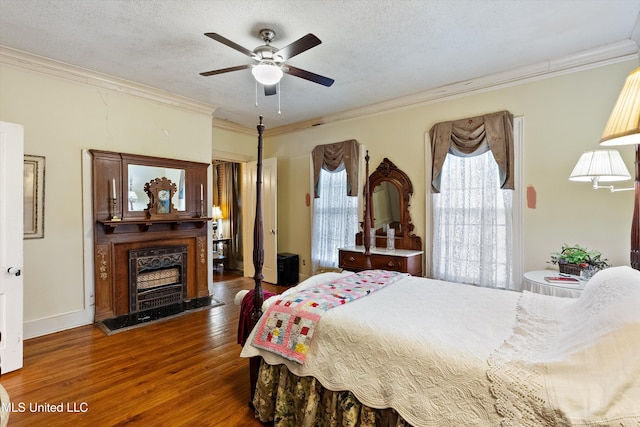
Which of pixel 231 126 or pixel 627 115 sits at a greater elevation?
pixel 231 126

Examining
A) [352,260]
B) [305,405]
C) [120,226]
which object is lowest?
[305,405]

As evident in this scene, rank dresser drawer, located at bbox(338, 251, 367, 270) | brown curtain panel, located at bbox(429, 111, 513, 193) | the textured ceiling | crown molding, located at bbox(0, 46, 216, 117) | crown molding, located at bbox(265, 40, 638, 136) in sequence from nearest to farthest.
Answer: the textured ceiling
crown molding, located at bbox(265, 40, 638, 136)
crown molding, located at bbox(0, 46, 216, 117)
brown curtain panel, located at bbox(429, 111, 513, 193)
dresser drawer, located at bbox(338, 251, 367, 270)

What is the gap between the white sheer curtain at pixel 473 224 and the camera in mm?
3428

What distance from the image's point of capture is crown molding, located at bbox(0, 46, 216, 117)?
2.99 m

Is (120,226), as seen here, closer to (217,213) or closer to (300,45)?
(300,45)

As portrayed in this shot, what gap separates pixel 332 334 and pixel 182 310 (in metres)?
2.95

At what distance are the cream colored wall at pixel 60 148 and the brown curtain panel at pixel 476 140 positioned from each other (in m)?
3.85

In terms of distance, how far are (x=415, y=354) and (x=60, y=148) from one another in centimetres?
399

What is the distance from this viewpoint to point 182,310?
3879 mm

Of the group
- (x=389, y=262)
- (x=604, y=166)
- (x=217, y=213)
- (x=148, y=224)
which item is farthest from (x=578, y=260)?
(x=217, y=213)

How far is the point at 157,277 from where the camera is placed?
3.99 meters

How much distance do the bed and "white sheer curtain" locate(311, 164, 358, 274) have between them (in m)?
2.68

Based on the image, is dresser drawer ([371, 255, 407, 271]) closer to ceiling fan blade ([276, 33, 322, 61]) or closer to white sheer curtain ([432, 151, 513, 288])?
white sheer curtain ([432, 151, 513, 288])

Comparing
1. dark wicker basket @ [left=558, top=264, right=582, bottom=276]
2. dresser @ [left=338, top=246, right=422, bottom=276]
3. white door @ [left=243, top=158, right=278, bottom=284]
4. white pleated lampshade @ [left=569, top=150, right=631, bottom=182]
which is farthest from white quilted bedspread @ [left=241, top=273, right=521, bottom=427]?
white door @ [left=243, top=158, right=278, bottom=284]
